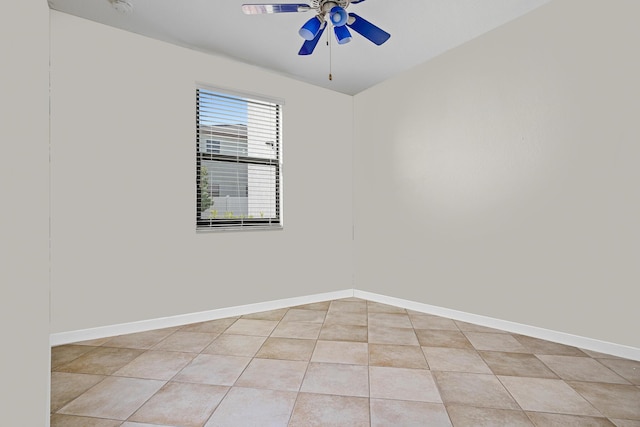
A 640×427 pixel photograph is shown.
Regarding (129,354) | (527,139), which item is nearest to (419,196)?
(527,139)

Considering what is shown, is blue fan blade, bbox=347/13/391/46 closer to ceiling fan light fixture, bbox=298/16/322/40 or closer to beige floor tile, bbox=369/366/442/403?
ceiling fan light fixture, bbox=298/16/322/40

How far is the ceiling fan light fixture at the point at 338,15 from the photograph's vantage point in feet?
6.95

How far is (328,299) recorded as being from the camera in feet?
12.3

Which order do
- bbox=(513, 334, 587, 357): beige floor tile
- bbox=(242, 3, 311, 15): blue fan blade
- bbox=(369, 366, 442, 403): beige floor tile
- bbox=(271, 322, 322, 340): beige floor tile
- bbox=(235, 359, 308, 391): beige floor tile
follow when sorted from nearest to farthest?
bbox=(369, 366, 442, 403): beige floor tile, bbox=(235, 359, 308, 391): beige floor tile, bbox=(242, 3, 311, 15): blue fan blade, bbox=(513, 334, 587, 357): beige floor tile, bbox=(271, 322, 322, 340): beige floor tile

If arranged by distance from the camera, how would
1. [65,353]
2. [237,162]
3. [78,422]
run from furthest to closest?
1. [237,162]
2. [65,353]
3. [78,422]

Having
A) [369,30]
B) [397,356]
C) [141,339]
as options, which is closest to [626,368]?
[397,356]

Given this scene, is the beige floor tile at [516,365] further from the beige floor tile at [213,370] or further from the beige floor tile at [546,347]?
the beige floor tile at [213,370]

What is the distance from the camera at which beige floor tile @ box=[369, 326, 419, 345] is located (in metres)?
2.49

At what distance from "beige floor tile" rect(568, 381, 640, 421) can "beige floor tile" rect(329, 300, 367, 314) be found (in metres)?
1.81

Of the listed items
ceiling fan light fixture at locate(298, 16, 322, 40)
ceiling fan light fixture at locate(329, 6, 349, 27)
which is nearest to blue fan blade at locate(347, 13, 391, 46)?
ceiling fan light fixture at locate(329, 6, 349, 27)

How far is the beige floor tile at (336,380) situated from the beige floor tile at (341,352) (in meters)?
0.08

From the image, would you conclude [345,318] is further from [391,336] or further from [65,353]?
[65,353]

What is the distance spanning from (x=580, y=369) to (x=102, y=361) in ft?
10.0

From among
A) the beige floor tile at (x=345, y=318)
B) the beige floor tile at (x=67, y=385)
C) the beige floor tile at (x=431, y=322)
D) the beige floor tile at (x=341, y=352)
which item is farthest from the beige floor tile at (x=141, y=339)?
the beige floor tile at (x=431, y=322)
